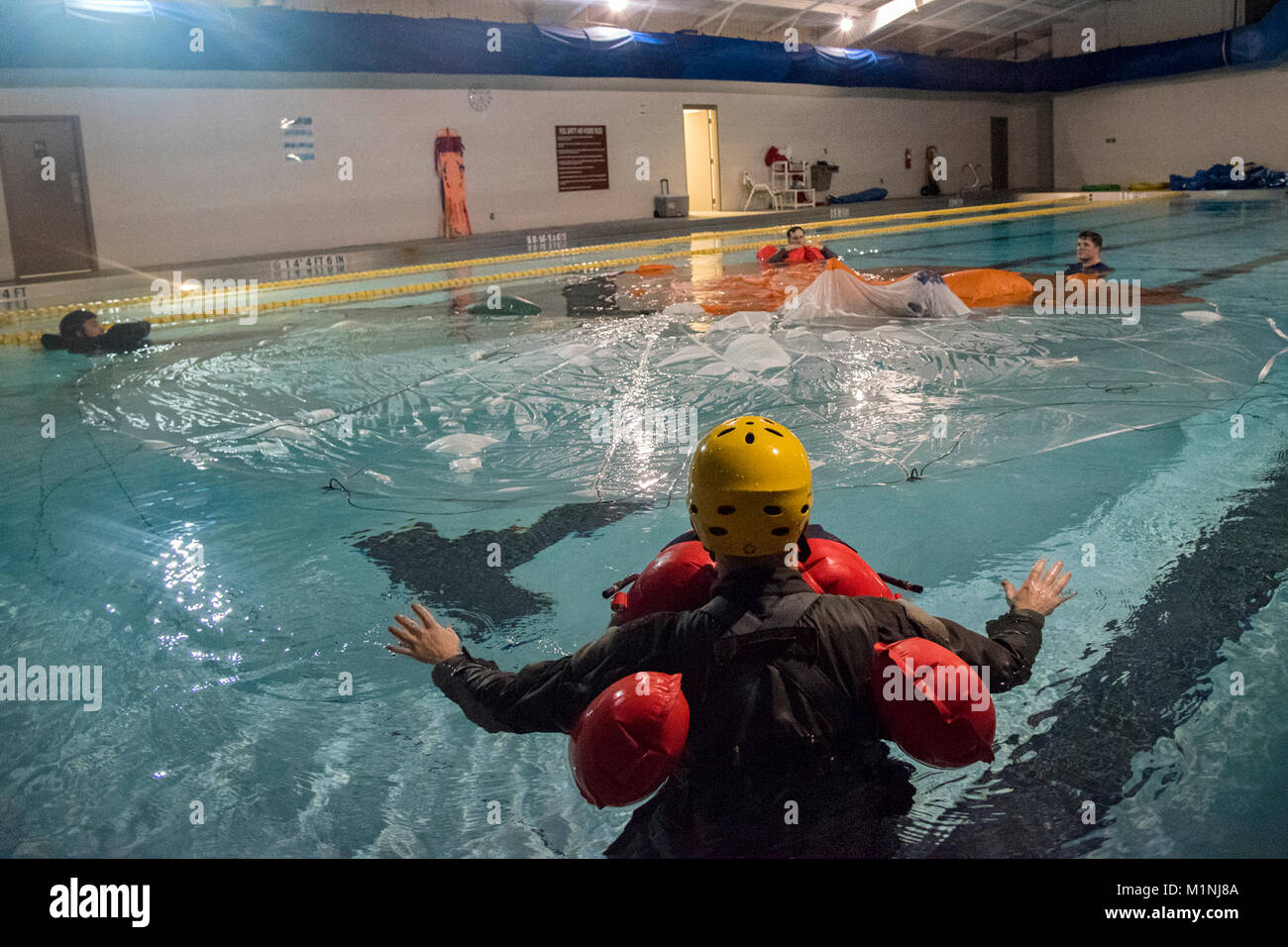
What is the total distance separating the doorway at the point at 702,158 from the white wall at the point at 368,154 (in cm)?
21

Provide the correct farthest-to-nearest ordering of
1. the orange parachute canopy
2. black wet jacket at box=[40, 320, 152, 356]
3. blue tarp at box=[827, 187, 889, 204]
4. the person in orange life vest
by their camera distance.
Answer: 1. blue tarp at box=[827, 187, 889, 204]
2. the person in orange life vest
3. black wet jacket at box=[40, 320, 152, 356]
4. the orange parachute canopy

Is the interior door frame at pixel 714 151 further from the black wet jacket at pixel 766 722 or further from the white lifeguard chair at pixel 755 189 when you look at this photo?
the black wet jacket at pixel 766 722

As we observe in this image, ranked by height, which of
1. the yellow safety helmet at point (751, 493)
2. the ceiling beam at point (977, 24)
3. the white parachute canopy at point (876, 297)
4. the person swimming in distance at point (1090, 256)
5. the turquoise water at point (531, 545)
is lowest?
the turquoise water at point (531, 545)

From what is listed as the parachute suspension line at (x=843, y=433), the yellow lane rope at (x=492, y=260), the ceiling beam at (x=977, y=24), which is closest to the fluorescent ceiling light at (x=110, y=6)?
the yellow lane rope at (x=492, y=260)

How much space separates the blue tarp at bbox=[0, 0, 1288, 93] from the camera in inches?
463

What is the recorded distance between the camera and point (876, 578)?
7.45 ft

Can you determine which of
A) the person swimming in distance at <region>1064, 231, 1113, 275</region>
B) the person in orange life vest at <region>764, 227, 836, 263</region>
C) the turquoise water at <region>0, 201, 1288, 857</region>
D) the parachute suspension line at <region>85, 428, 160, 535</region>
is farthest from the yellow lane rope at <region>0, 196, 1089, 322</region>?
the person swimming in distance at <region>1064, 231, 1113, 275</region>

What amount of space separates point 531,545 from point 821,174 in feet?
68.4

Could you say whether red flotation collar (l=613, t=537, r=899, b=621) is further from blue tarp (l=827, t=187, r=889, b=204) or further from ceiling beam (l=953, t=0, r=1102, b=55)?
ceiling beam (l=953, t=0, r=1102, b=55)

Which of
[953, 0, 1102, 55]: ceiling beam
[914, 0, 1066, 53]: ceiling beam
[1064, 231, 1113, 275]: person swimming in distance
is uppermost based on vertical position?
[953, 0, 1102, 55]: ceiling beam

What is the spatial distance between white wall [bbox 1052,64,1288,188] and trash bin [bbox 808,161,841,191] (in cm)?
872

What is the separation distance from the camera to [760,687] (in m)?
1.72

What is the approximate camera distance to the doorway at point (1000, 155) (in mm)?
27297

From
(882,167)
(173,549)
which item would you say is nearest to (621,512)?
(173,549)
